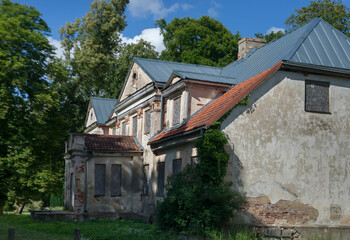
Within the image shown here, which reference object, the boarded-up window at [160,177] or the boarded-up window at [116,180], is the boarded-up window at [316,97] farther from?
the boarded-up window at [116,180]

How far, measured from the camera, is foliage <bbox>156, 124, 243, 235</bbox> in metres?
14.4

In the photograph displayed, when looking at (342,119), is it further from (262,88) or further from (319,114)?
(262,88)

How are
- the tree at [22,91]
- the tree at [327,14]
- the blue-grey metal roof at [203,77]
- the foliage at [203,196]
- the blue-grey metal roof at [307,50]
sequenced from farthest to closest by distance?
the tree at [327,14] → the blue-grey metal roof at [203,77] → the blue-grey metal roof at [307,50] → the foliage at [203,196] → the tree at [22,91]

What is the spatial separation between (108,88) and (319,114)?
2985 centimetres

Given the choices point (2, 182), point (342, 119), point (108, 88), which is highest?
point (108, 88)

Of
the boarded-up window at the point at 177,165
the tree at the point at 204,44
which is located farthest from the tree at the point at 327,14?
the boarded-up window at the point at 177,165

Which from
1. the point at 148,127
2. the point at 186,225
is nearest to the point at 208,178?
the point at 186,225

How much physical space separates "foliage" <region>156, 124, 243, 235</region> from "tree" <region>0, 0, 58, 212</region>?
200 inches

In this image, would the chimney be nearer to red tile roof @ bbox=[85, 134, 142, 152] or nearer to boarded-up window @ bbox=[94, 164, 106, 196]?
red tile roof @ bbox=[85, 134, 142, 152]

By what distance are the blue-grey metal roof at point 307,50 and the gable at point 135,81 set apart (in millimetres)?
5308

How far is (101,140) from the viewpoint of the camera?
25.5 metres

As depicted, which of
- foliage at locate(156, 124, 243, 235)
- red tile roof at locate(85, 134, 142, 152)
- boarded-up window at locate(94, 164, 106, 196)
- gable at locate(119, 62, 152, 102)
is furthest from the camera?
gable at locate(119, 62, 152, 102)

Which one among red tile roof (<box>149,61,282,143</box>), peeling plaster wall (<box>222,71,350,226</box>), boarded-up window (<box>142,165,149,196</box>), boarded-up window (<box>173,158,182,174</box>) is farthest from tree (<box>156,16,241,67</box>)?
peeling plaster wall (<box>222,71,350,226</box>)

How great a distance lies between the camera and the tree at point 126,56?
139 ft
